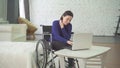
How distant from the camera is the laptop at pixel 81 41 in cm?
263

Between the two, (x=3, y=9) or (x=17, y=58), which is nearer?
(x=17, y=58)

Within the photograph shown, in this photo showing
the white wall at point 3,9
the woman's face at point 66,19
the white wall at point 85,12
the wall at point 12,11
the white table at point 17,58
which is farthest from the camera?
the white wall at point 85,12

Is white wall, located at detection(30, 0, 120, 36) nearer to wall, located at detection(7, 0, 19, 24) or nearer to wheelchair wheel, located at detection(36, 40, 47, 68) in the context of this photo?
wall, located at detection(7, 0, 19, 24)

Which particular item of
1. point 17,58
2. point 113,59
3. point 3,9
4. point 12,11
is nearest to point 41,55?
point 17,58

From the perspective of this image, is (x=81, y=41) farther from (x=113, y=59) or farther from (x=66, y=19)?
(x=113, y=59)

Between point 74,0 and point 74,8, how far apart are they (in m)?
0.35

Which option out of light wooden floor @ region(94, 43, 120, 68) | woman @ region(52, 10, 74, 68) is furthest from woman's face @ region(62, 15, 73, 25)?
light wooden floor @ region(94, 43, 120, 68)

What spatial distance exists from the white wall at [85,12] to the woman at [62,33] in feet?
19.9

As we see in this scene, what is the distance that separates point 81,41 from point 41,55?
90cm

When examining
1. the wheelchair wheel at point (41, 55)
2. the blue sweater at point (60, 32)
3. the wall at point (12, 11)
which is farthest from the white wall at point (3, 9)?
the blue sweater at point (60, 32)

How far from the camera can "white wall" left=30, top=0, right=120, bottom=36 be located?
9.30m

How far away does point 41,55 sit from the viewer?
3.35 meters

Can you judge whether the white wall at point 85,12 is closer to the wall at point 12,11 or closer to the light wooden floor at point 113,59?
the wall at point 12,11

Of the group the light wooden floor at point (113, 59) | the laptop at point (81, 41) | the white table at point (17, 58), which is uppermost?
the laptop at point (81, 41)
